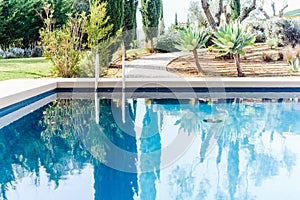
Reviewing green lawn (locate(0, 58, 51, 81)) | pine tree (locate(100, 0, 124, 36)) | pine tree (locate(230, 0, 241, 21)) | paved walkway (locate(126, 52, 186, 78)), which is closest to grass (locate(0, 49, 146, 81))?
green lawn (locate(0, 58, 51, 81))

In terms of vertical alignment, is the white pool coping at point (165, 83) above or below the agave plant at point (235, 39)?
below

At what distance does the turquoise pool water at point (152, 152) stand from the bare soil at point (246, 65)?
3.45m

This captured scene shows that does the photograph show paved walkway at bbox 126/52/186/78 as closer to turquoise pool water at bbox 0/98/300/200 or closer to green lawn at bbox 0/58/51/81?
green lawn at bbox 0/58/51/81

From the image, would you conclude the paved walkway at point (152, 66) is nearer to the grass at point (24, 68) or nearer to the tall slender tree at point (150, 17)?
the grass at point (24, 68)

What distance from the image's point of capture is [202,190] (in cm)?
393

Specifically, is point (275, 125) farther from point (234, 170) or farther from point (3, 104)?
point (3, 104)

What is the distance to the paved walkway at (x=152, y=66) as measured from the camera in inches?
450

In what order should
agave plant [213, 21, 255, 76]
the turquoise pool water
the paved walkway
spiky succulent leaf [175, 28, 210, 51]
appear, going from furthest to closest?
the paved walkway
spiky succulent leaf [175, 28, 210, 51]
agave plant [213, 21, 255, 76]
the turquoise pool water

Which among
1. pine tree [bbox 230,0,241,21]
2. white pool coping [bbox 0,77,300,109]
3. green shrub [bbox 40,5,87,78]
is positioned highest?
pine tree [bbox 230,0,241,21]

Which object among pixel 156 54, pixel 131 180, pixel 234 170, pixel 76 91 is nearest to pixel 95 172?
pixel 131 180

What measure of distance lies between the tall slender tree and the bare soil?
1.63 m

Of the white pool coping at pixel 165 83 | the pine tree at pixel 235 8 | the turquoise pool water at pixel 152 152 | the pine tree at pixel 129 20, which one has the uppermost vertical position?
the pine tree at pixel 235 8

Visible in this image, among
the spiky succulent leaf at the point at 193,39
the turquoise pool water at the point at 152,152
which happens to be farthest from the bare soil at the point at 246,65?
the turquoise pool water at the point at 152,152

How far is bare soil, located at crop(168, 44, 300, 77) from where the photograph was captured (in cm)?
1162
